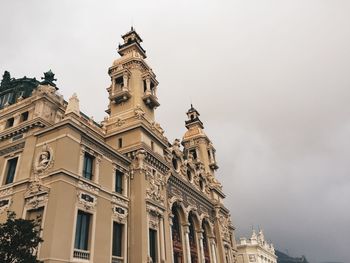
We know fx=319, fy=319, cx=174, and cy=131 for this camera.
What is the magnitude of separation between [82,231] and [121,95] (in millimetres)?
18507

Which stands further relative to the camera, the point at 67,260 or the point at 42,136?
the point at 42,136

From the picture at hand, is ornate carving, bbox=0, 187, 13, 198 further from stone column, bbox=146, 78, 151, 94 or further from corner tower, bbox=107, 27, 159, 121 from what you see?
stone column, bbox=146, 78, 151, 94

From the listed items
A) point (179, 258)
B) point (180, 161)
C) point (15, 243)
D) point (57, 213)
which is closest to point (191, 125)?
point (180, 161)

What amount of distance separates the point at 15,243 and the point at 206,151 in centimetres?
4617

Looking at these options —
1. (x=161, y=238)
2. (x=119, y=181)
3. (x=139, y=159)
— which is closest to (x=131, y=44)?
(x=139, y=159)

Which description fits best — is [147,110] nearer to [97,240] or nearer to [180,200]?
[180,200]

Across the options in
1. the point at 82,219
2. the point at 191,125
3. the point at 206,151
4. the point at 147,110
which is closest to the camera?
the point at 82,219

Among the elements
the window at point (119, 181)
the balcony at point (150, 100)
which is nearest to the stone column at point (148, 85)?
the balcony at point (150, 100)

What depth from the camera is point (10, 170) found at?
27438mm

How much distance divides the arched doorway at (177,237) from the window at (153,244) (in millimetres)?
6110

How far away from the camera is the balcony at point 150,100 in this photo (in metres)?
38.9

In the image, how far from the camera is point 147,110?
3938cm

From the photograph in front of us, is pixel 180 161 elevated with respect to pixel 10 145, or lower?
elevated

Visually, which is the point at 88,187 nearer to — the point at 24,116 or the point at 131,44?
the point at 24,116
